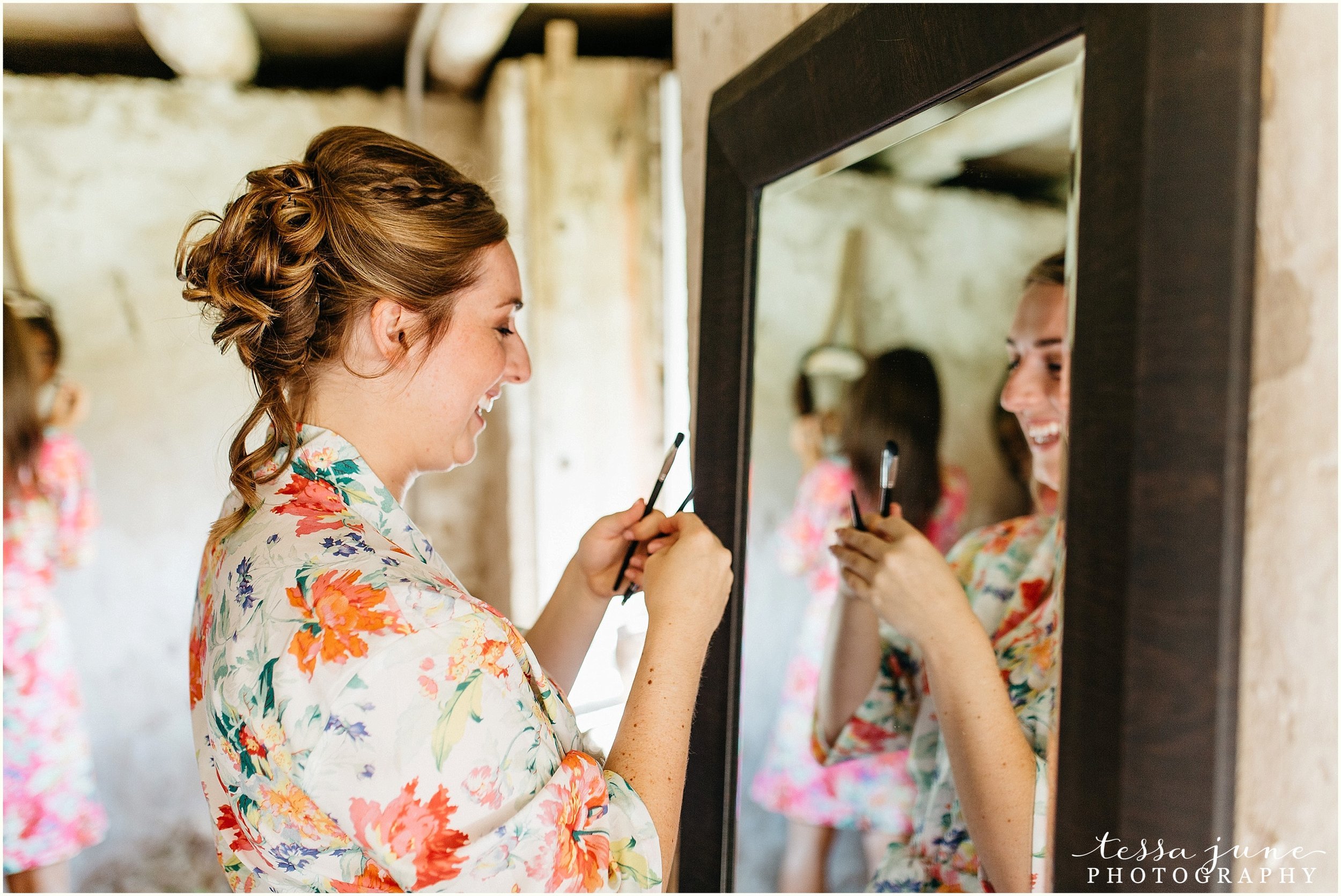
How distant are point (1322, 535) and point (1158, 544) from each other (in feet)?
0.27

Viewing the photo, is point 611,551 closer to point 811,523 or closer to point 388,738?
point 811,523

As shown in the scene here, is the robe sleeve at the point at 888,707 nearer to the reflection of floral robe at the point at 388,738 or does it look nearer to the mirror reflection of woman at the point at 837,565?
the mirror reflection of woman at the point at 837,565

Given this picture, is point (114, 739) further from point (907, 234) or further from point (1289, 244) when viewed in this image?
point (1289, 244)

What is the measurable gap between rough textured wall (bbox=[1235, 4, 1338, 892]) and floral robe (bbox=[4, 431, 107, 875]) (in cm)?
225

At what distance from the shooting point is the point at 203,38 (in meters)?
2.02

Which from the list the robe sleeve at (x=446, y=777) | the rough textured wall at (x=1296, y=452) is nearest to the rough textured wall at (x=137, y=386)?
the robe sleeve at (x=446, y=777)

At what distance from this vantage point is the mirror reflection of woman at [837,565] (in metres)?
0.77

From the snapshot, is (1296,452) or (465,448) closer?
(1296,452)

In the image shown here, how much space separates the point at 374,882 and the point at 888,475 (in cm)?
54

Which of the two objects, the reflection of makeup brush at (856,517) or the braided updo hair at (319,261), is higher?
the braided updo hair at (319,261)

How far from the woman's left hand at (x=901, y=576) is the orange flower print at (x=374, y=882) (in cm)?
45

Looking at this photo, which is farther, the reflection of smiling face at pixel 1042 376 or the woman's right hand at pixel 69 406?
the woman's right hand at pixel 69 406

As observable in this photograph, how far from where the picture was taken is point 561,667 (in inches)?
42.2

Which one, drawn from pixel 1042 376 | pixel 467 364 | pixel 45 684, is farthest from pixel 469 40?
pixel 1042 376
